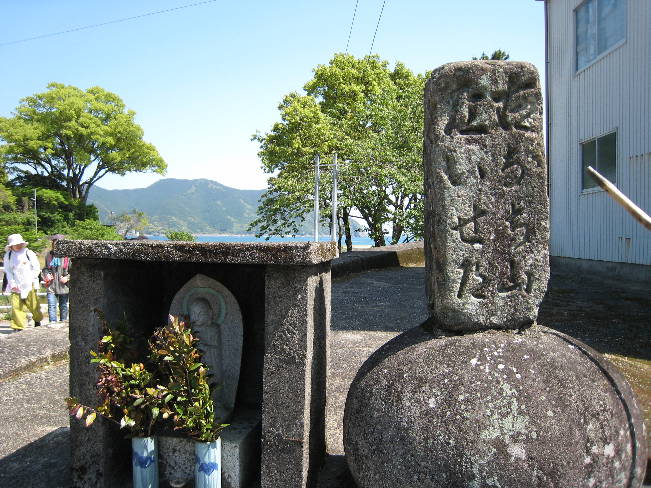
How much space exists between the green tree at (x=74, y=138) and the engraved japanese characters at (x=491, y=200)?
44260 millimetres

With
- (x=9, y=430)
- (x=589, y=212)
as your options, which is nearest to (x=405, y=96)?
(x=589, y=212)

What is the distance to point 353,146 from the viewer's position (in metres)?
23.7

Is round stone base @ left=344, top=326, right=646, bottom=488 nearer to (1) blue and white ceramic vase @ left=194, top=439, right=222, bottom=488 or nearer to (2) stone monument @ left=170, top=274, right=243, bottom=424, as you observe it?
(1) blue and white ceramic vase @ left=194, top=439, right=222, bottom=488

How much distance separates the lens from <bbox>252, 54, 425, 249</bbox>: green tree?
23.3m

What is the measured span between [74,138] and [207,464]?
149 ft

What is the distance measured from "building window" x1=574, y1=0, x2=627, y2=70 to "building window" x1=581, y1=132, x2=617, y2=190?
1.78 meters

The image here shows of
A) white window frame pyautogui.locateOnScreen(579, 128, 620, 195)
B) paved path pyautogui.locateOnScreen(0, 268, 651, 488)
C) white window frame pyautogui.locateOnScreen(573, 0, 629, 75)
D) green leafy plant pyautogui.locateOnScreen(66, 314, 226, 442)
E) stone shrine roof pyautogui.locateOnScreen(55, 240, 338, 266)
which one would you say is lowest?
paved path pyautogui.locateOnScreen(0, 268, 651, 488)

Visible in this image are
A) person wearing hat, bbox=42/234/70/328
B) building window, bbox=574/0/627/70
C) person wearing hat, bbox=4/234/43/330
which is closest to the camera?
person wearing hat, bbox=4/234/43/330

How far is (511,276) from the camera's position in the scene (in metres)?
2.43

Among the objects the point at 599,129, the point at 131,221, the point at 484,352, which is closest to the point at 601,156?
the point at 599,129

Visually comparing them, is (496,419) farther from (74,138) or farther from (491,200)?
(74,138)

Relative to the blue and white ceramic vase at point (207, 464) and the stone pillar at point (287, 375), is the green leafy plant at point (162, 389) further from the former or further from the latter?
the stone pillar at point (287, 375)

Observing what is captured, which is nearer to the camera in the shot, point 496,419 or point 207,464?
point 496,419

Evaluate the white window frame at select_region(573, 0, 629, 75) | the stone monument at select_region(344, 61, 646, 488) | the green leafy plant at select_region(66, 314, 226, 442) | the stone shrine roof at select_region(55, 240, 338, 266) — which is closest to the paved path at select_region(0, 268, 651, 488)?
the green leafy plant at select_region(66, 314, 226, 442)
